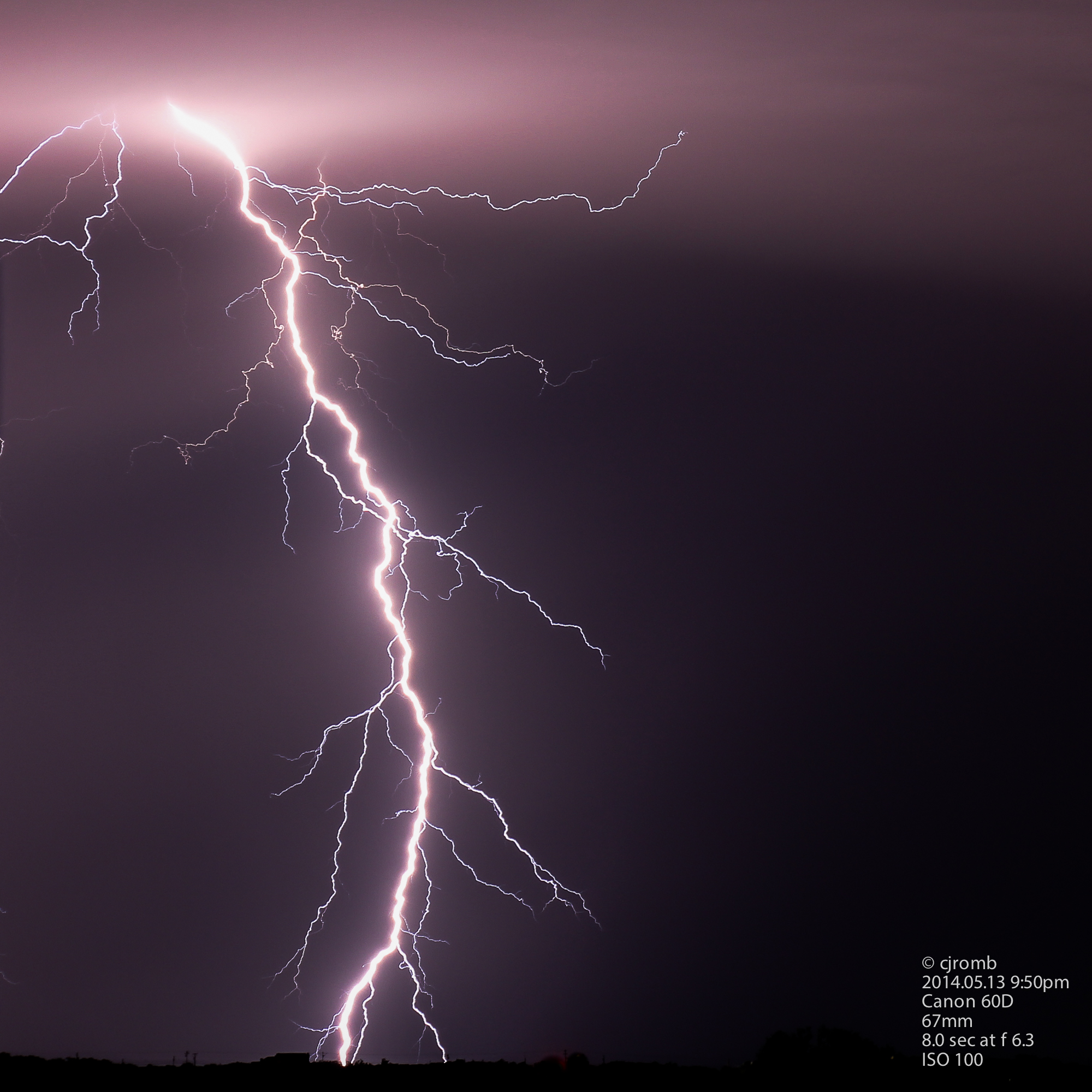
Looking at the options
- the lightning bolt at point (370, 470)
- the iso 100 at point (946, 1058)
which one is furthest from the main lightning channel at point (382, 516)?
the iso 100 at point (946, 1058)

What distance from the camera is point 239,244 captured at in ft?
16.4

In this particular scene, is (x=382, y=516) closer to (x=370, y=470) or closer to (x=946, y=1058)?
(x=370, y=470)

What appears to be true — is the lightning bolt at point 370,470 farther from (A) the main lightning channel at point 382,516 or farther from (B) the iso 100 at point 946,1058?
(B) the iso 100 at point 946,1058

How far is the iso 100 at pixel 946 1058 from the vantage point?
487 cm

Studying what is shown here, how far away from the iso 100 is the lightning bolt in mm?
1739

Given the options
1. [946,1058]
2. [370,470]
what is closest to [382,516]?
[370,470]

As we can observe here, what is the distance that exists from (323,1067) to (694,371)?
3467mm

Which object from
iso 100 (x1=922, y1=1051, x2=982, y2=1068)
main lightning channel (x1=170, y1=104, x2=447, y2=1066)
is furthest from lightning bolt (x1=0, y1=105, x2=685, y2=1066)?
iso 100 (x1=922, y1=1051, x2=982, y2=1068)

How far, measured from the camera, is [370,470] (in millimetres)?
5023

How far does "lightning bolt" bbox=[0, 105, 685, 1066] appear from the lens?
4.85 m

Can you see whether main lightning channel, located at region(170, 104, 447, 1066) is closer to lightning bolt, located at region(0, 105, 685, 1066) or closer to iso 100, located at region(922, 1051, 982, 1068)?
lightning bolt, located at region(0, 105, 685, 1066)

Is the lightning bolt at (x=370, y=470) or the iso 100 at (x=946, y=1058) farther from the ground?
the lightning bolt at (x=370, y=470)

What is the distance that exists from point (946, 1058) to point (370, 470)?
3.89 meters

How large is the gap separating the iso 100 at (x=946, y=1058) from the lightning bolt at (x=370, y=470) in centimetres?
174
